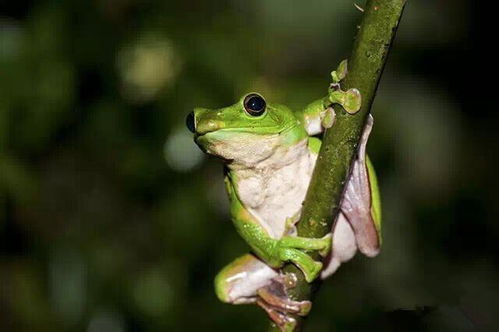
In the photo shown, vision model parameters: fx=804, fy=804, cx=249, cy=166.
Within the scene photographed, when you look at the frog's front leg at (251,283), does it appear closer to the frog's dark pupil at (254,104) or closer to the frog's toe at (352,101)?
Result: the frog's dark pupil at (254,104)

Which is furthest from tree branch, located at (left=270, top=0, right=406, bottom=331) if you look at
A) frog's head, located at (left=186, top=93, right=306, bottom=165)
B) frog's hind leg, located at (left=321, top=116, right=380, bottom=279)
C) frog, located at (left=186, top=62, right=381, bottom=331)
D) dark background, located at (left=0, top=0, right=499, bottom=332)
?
dark background, located at (left=0, top=0, right=499, bottom=332)

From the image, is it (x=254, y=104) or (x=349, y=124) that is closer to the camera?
(x=349, y=124)

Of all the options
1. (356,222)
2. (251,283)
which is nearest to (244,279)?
(251,283)

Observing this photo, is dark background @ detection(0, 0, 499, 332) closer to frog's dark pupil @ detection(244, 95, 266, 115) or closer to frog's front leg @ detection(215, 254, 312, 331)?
frog's front leg @ detection(215, 254, 312, 331)

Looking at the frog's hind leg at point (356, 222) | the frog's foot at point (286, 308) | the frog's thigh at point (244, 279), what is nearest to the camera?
the frog's foot at point (286, 308)

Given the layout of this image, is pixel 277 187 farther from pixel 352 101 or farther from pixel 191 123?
pixel 352 101

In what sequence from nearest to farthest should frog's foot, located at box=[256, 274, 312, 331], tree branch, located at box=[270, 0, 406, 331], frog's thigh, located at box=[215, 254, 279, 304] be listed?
tree branch, located at box=[270, 0, 406, 331], frog's foot, located at box=[256, 274, 312, 331], frog's thigh, located at box=[215, 254, 279, 304]

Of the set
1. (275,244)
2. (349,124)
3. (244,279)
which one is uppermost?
(349,124)

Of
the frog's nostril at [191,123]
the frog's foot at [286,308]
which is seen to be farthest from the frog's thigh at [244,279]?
the frog's nostril at [191,123]
